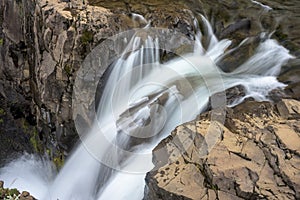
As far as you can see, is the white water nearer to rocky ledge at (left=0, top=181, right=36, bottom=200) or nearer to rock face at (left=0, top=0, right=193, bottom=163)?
rock face at (left=0, top=0, right=193, bottom=163)

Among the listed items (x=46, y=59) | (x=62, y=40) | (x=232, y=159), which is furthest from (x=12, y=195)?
(x=232, y=159)

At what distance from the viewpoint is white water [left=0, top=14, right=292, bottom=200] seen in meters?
5.21

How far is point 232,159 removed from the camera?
4.15 m

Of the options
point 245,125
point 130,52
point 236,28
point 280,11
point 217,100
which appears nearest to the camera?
point 245,125

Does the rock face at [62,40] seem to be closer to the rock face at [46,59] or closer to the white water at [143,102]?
the rock face at [46,59]

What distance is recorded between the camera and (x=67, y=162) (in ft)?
20.3

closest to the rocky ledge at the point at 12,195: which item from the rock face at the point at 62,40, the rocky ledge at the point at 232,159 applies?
the rock face at the point at 62,40

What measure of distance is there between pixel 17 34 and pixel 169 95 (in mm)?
3168

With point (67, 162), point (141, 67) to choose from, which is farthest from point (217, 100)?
point (67, 162)

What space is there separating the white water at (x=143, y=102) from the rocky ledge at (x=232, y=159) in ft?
2.04

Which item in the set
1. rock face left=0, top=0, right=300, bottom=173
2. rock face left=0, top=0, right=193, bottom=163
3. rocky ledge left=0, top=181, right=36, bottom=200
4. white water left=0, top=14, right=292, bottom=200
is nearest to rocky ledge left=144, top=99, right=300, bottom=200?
white water left=0, top=14, right=292, bottom=200

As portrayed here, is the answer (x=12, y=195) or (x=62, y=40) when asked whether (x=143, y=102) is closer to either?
(x=62, y=40)

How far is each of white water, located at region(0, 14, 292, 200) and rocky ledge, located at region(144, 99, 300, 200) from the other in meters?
0.62

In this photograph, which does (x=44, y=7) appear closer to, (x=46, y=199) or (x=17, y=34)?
(x=17, y=34)
